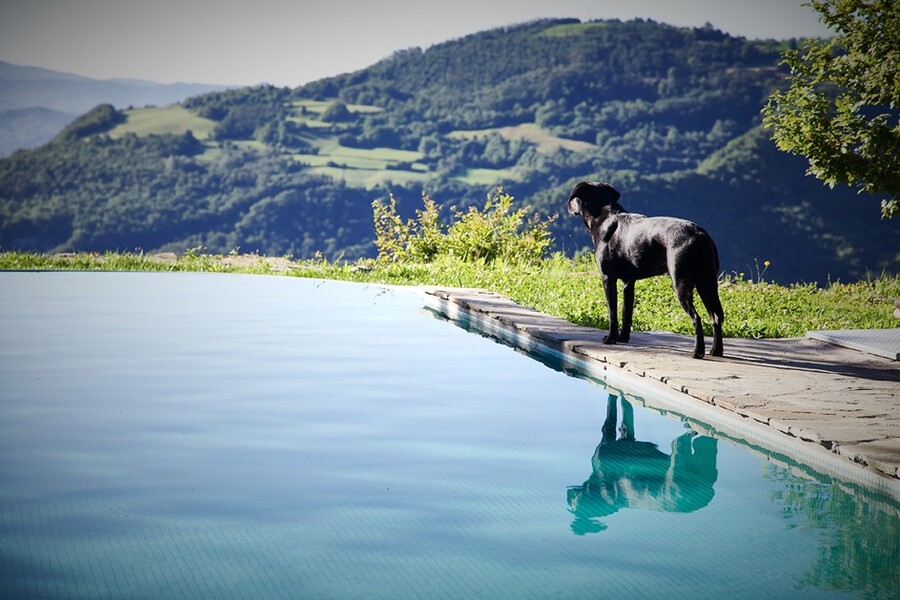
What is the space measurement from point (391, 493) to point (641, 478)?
1.19m

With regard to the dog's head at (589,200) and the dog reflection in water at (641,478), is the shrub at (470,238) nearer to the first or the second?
the dog's head at (589,200)

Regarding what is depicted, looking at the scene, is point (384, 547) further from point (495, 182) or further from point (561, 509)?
point (495, 182)

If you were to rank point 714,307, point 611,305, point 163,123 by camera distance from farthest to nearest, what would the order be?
point 163,123, point 611,305, point 714,307

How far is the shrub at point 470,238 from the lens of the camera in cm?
1560

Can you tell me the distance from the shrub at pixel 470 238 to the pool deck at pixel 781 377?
19.3 feet

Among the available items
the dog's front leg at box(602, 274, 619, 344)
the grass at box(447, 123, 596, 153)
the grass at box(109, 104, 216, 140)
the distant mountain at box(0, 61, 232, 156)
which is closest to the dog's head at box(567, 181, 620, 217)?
the dog's front leg at box(602, 274, 619, 344)

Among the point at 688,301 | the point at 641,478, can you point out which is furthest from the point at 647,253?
the point at 641,478

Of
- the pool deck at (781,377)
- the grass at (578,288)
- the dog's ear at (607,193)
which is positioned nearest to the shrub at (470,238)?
the grass at (578,288)

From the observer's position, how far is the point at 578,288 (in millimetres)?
11938

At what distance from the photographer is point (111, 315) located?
10906mm

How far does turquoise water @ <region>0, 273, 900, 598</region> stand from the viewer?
3.28 metres

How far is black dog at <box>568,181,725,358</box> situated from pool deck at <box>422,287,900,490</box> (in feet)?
0.99

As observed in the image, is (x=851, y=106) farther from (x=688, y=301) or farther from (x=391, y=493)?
(x=391, y=493)

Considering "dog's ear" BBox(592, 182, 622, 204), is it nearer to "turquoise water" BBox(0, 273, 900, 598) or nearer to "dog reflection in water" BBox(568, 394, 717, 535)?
"turquoise water" BBox(0, 273, 900, 598)
